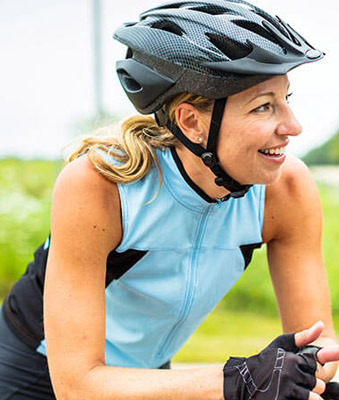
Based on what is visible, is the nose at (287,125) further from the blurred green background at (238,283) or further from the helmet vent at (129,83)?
the blurred green background at (238,283)

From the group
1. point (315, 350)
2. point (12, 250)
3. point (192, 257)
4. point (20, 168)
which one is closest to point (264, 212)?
point (192, 257)

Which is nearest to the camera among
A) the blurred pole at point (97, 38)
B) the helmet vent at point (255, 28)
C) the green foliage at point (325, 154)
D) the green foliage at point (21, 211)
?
the helmet vent at point (255, 28)

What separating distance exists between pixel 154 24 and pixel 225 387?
3.82 feet

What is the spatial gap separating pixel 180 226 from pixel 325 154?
14.2ft

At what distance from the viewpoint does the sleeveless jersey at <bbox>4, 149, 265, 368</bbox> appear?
2.05 meters

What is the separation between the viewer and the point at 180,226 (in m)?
2.09

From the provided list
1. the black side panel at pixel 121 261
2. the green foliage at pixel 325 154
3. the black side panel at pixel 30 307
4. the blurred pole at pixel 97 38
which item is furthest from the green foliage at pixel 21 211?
the black side panel at pixel 121 261

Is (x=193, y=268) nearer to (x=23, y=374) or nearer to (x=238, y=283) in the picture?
(x=23, y=374)

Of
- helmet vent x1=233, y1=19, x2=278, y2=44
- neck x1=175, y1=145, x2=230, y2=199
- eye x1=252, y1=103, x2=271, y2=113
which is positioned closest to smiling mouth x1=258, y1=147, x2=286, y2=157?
eye x1=252, y1=103, x2=271, y2=113

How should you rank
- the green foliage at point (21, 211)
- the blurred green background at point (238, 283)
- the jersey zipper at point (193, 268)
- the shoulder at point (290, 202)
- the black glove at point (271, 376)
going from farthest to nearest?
1. the green foliage at point (21, 211)
2. the blurred green background at point (238, 283)
3. the shoulder at point (290, 202)
4. the jersey zipper at point (193, 268)
5. the black glove at point (271, 376)

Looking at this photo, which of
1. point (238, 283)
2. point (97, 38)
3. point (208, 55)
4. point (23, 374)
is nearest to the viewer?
point (208, 55)

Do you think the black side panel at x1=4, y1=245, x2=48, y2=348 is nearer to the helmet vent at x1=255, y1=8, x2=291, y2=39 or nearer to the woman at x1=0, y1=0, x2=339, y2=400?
the woman at x1=0, y1=0, x2=339, y2=400

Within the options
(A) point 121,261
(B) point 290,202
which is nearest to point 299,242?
(B) point 290,202

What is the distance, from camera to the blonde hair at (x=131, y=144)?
6.58 ft
